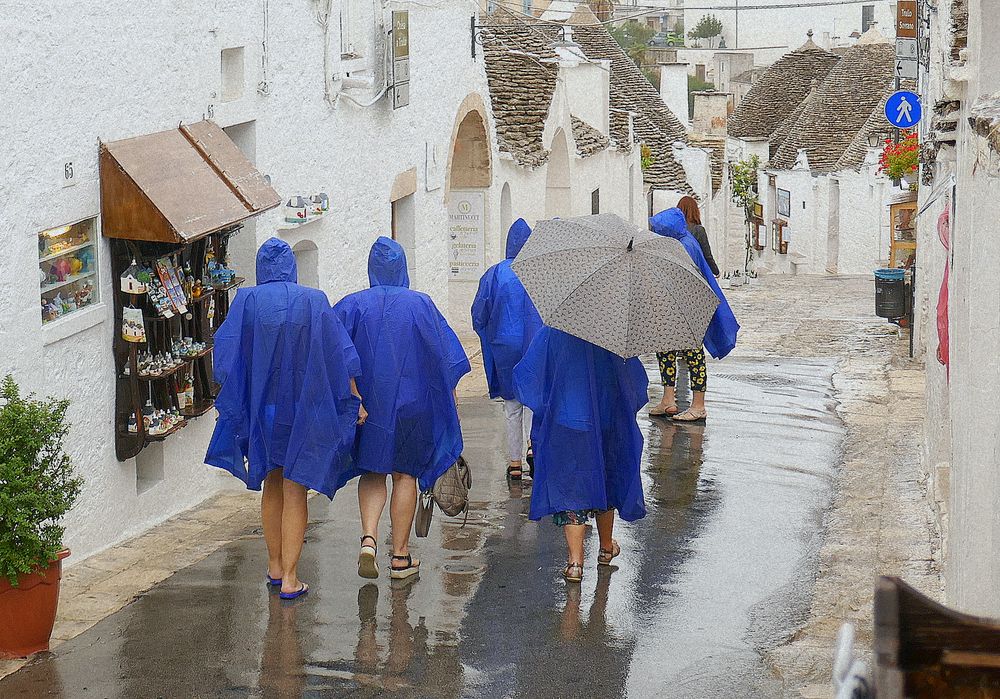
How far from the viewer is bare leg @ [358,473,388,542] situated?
7273 millimetres

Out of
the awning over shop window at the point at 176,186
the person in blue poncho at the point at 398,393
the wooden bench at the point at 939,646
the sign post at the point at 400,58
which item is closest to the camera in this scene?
the wooden bench at the point at 939,646

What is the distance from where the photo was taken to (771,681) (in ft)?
19.2

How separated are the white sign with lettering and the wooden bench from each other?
14.1m

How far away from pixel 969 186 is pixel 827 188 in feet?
123

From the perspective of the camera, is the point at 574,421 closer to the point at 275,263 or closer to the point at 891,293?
the point at 275,263

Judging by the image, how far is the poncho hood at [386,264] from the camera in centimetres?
729

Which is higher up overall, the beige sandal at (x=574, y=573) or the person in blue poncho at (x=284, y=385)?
the person in blue poncho at (x=284, y=385)

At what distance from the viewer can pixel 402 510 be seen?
734 cm

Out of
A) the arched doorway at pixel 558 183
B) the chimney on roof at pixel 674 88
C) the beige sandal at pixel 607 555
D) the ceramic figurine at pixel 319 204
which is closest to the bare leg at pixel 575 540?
the beige sandal at pixel 607 555

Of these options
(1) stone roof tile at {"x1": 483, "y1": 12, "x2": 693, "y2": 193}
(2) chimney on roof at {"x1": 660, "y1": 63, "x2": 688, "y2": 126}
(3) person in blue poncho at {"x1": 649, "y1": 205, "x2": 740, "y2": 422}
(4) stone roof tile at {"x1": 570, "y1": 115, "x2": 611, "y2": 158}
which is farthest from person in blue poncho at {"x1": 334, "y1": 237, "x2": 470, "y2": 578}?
(2) chimney on roof at {"x1": 660, "y1": 63, "x2": 688, "y2": 126}

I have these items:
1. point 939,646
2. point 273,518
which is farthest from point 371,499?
point 939,646

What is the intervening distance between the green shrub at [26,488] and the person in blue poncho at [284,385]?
3.33ft

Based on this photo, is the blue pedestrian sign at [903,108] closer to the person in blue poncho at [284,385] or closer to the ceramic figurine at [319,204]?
the ceramic figurine at [319,204]

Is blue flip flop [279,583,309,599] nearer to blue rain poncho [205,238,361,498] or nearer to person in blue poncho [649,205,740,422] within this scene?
blue rain poncho [205,238,361,498]
